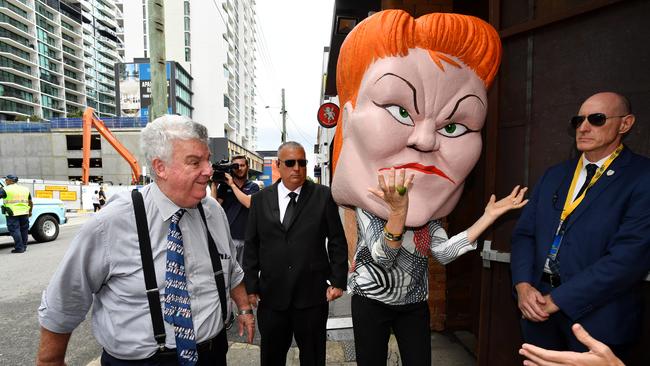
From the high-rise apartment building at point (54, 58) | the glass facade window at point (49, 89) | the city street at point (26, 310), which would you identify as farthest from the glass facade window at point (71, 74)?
the city street at point (26, 310)

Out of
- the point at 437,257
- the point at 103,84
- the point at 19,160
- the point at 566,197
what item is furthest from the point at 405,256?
the point at 103,84

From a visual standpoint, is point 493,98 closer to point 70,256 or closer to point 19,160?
point 70,256

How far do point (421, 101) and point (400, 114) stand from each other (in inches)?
4.5

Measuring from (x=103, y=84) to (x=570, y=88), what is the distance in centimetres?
8028

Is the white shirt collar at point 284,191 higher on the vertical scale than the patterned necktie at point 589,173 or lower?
lower

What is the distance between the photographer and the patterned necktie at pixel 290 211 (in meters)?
2.19

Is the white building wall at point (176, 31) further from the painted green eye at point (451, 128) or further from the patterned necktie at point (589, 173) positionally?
the patterned necktie at point (589, 173)

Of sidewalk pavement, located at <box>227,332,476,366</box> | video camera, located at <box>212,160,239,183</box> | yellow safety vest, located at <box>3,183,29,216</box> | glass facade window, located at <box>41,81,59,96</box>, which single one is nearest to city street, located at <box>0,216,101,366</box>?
yellow safety vest, located at <box>3,183,29,216</box>

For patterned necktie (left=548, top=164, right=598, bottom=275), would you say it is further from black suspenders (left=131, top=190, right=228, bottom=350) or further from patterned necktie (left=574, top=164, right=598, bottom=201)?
black suspenders (left=131, top=190, right=228, bottom=350)

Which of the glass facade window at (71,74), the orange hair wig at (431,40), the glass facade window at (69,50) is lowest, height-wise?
the orange hair wig at (431,40)

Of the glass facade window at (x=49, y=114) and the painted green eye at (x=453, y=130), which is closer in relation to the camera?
the painted green eye at (x=453, y=130)

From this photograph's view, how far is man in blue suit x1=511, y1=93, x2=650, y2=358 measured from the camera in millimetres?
1370

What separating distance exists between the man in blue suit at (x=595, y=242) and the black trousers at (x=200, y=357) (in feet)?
4.99

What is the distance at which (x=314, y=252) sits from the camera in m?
2.19
